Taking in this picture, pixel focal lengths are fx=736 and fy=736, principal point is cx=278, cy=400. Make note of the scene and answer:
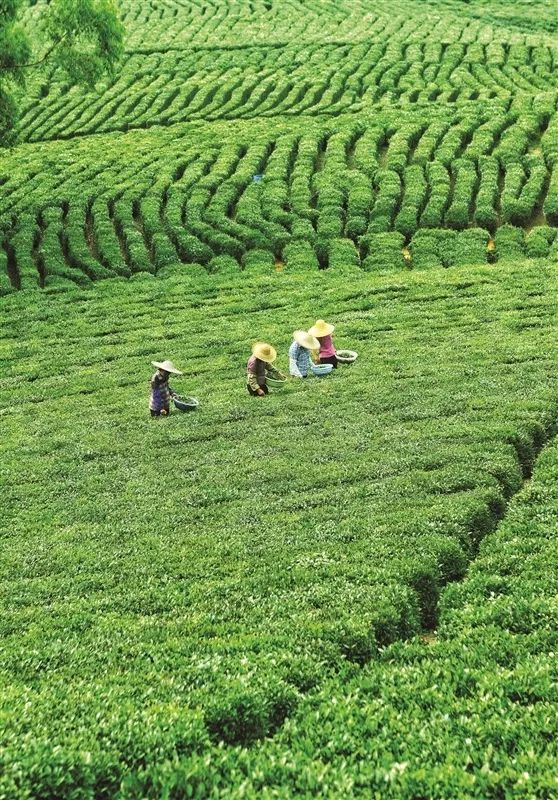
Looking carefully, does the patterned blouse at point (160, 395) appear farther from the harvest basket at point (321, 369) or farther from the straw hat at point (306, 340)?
the harvest basket at point (321, 369)

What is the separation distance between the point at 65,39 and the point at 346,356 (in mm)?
26935

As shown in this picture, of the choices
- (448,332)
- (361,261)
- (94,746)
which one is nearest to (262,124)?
(361,261)

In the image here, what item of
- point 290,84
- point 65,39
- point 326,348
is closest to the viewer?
point 326,348

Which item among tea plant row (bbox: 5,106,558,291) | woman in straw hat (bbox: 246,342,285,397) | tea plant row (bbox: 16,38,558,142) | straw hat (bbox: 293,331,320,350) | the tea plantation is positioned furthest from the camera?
tea plant row (bbox: 16,38,558,142)

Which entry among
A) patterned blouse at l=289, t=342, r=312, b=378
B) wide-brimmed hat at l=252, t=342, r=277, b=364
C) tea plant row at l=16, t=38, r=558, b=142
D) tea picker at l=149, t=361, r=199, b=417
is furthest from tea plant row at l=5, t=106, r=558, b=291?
tea picker at l=149, t=361, r=199, b=417

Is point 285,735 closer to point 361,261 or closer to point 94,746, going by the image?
point 94,746

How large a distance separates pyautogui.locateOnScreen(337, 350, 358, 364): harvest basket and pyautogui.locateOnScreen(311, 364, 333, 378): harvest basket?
773mm

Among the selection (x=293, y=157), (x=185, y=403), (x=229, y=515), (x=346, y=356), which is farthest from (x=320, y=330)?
(x=293, y=157)

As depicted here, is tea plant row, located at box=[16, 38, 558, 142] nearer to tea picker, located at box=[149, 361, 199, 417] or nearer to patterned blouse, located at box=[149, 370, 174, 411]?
tea picker, located at box=[149, 361, 199, 417]

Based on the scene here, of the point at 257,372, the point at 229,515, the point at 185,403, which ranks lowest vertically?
the point at 229,515

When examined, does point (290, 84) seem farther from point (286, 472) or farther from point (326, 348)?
point (286, 472)

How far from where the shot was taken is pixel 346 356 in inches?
995

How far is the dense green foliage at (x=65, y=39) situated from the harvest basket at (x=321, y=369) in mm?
25796

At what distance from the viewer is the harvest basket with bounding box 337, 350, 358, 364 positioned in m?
24.7
